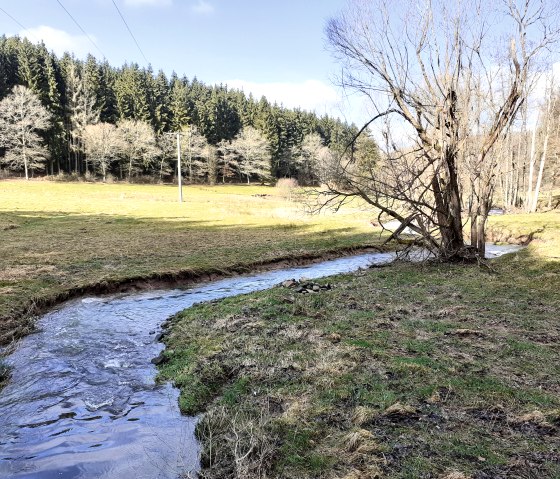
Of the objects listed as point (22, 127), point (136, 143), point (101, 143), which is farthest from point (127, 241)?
point (136, 143)

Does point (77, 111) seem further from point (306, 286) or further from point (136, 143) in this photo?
point (306, 286)

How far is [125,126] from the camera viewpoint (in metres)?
73.1

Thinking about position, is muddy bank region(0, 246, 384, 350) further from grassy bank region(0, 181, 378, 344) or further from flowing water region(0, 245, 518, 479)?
flowing water region(0, 245, 518, 479)

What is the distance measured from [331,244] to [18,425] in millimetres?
20001

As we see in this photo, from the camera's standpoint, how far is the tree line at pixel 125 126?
65250 millimetres

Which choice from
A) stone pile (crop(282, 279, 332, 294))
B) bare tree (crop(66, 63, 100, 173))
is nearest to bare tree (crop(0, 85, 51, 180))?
bare tree (crop(66, 63, 100, 173))

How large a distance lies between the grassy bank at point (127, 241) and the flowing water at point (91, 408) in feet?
4.79

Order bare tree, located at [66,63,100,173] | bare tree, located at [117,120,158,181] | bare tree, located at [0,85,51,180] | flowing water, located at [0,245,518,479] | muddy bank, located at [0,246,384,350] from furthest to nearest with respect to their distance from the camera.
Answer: bare tree, located at [117,120,158,181] → bare tree, located at [66,63,100,173] → bare tree, located at [0,85,51,180] → muddy bank, located at [0,246,384,350] → flowing water, located at [0,245,518,479]

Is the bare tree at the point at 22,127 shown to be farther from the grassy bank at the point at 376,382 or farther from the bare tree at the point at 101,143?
the grassy bank at the point at 376,382

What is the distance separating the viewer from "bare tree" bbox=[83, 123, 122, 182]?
68.2 metres

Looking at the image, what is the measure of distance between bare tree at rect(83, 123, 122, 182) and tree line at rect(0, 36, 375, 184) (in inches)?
6.7

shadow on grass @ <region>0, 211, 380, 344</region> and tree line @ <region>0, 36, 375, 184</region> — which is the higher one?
tree line @ <region>0, 36, 375, 184</region>

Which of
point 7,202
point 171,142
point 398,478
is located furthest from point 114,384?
point 171,142

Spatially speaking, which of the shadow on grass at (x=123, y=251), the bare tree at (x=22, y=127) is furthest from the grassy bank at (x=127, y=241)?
the bare tree at (x=22, y=127)
